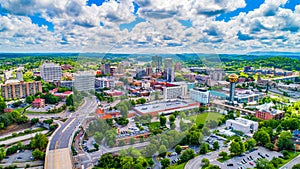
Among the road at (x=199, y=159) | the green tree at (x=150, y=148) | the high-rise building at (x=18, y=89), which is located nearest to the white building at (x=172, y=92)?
the green tree at (x=150, y=148)

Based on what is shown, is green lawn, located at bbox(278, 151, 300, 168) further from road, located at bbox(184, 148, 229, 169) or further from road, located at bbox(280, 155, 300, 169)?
road, located at bbox(184, 148, 229, 169)

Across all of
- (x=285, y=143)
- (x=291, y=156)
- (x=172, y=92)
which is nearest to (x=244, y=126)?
(x=285, y=143)

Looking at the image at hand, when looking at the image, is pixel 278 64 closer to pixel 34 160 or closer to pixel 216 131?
pixel 216 131

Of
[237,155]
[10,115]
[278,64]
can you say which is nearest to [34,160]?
[10,115]

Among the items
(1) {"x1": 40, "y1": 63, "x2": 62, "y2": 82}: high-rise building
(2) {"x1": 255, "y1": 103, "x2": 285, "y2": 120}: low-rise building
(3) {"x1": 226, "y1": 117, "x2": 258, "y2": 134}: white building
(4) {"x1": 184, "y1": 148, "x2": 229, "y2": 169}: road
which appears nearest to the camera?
(4) {"x1": 184, "y1": 148, "x2": 229, "y2": 169}: road

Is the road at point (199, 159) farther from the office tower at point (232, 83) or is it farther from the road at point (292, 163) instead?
the office tower at point (232, 83)

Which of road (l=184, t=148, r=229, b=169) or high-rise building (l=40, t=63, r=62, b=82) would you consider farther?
high-rise building (l=40, t=63, r=62, b=82)

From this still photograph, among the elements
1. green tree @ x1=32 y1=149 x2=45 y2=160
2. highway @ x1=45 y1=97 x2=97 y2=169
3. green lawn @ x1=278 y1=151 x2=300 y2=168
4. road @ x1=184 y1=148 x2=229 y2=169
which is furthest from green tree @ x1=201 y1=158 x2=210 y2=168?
green tree @ x1=32 y1=149 x2=45 y2=160
